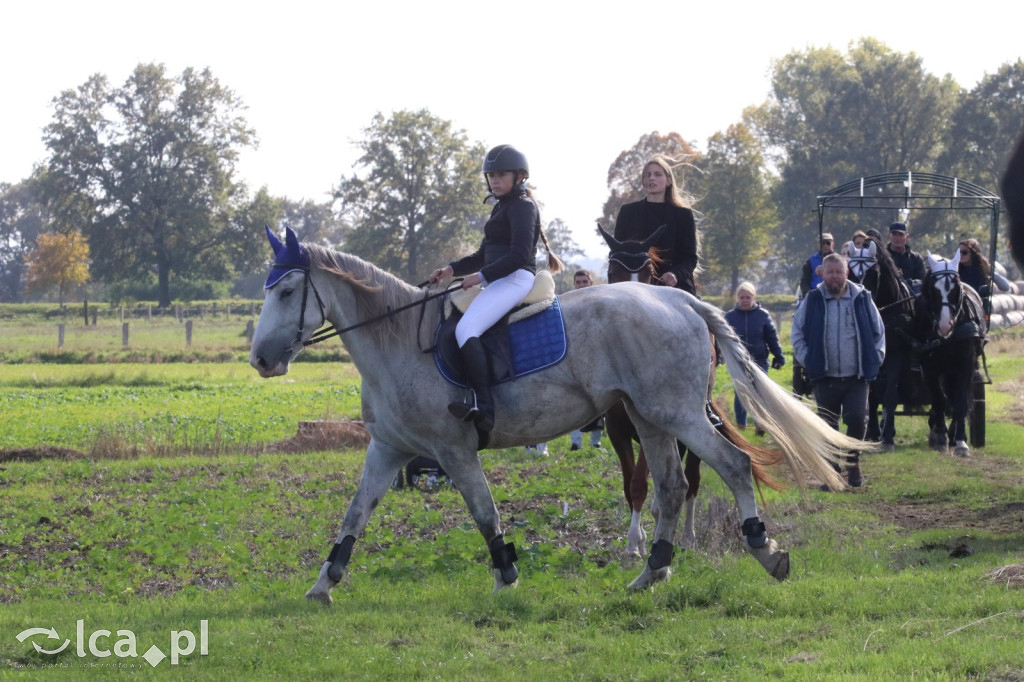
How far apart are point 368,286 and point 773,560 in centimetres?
325

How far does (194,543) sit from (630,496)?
366cm

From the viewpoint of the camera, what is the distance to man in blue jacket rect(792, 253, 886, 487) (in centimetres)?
1202

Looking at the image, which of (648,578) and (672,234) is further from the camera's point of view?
(672,234)

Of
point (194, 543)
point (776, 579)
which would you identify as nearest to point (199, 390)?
point (194, 543)

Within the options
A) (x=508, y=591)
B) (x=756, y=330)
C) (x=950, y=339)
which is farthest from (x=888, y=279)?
(x=508, y=591)

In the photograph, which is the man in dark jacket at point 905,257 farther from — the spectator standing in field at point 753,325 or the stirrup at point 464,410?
the stirrup at point 464,410

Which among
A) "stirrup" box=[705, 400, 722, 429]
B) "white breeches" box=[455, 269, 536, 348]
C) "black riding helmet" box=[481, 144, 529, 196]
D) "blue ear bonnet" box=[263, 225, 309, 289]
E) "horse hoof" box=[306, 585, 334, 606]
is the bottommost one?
"horse hoof" box=[306, 585, 334, 606]

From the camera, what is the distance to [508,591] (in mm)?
7199

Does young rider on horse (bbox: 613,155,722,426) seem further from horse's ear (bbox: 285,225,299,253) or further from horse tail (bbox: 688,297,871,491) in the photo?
horse's ear (bbox: 285,225,299,253)

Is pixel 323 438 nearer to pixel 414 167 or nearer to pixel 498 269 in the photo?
pixel 498 269

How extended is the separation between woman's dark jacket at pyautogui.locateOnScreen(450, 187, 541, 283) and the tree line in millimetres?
56849


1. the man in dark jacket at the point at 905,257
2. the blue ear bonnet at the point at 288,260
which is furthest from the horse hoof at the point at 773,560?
the man in dark jacket at the point at 905,257

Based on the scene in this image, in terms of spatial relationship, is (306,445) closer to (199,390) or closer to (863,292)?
(863,292)

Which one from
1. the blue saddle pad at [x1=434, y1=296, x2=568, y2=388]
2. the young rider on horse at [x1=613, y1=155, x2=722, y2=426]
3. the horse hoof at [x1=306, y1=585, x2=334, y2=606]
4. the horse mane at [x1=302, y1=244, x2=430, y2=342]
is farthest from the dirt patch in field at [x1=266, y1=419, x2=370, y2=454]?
the blue saddle pad at [x1=434, y1=296, x2=568, y2=388]
